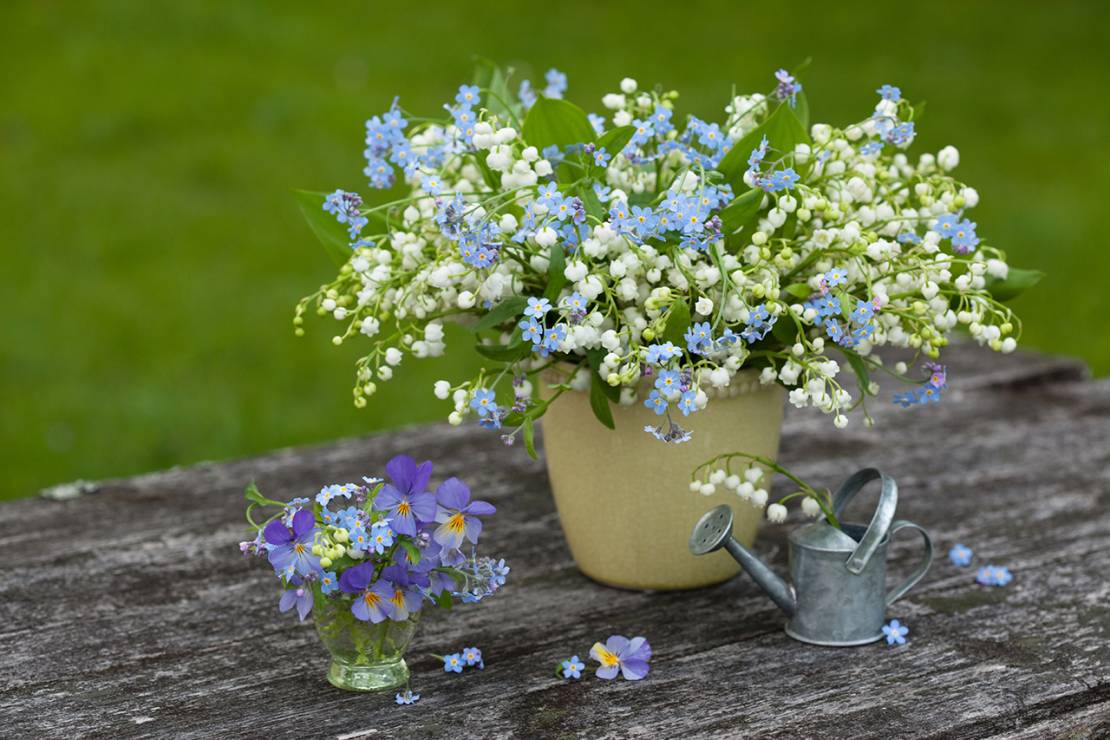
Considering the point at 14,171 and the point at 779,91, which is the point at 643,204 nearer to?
the point at 779,91

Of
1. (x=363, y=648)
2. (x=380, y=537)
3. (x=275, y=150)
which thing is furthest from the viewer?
(x=275, y=150)

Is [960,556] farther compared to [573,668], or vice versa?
[960,556]

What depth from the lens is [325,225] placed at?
1.66 metres

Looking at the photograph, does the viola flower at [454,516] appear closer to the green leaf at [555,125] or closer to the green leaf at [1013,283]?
the green leaf at [555,125]

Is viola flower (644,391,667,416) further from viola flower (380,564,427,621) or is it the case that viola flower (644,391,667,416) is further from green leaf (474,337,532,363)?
viola flower (380,564,427,621)

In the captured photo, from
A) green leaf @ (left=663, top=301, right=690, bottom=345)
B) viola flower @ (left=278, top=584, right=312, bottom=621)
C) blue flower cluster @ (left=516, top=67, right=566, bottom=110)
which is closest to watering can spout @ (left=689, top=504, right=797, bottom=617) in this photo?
green leaf @ (left=663, top=301, right=690, bottom=345)

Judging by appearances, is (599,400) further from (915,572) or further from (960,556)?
(960,556)

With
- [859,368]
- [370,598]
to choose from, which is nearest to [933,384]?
[859,368]

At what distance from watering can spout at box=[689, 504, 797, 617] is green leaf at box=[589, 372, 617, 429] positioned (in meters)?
0.15

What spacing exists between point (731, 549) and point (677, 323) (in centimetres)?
28

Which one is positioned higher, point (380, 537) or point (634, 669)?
point (380, 537)

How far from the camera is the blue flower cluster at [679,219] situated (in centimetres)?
139

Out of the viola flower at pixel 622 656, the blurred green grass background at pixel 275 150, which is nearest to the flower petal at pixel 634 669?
the viola flower at pixel 622 656

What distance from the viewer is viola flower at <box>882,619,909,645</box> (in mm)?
1541
